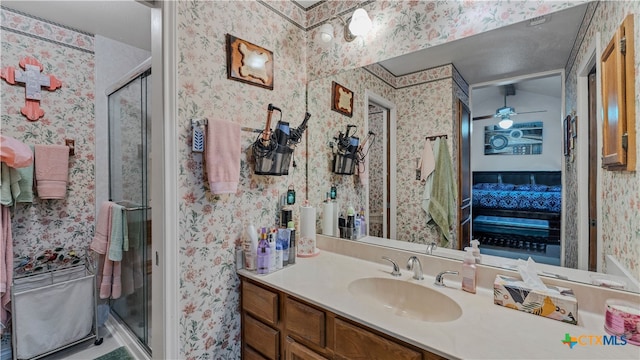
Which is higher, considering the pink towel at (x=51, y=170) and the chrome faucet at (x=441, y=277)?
the pink towel at (x=51, y=170)

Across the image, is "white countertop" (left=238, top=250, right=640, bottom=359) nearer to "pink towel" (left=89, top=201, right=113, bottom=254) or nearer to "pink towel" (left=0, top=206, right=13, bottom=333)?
"pink towel" (left=89, top=201, right=113, bottom=254)

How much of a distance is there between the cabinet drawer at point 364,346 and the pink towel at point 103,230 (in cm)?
204

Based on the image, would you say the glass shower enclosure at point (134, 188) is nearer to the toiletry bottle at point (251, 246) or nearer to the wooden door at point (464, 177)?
the toiletry bottle at point (251, 246)

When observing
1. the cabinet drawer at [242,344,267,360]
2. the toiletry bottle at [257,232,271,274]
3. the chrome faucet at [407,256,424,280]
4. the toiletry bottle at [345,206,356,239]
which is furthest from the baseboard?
the chrome faucet at [407,256,424,280]

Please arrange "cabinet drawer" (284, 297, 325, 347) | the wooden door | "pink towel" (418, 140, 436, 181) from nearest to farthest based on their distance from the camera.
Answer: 1. "cabinet drawer" (284, 297, 325, 347)
2. the wooden door
3. "pink towel" (418, 140, 436, 181)

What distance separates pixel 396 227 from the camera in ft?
5.04

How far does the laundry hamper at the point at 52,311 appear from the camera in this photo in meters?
1.82

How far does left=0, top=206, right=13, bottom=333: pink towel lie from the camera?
5.94 feet

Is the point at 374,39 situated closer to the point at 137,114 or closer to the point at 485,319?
the point at 485,319

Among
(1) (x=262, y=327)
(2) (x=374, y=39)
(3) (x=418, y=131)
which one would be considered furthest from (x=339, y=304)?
(2) (x=374, y=39)

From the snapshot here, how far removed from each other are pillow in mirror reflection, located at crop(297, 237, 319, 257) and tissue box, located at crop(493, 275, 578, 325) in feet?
3.07

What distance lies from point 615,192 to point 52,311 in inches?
125

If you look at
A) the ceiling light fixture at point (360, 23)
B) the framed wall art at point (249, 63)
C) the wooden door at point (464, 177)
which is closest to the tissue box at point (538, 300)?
the wooden door at point (464, 177)

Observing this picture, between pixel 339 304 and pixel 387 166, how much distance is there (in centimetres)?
81
